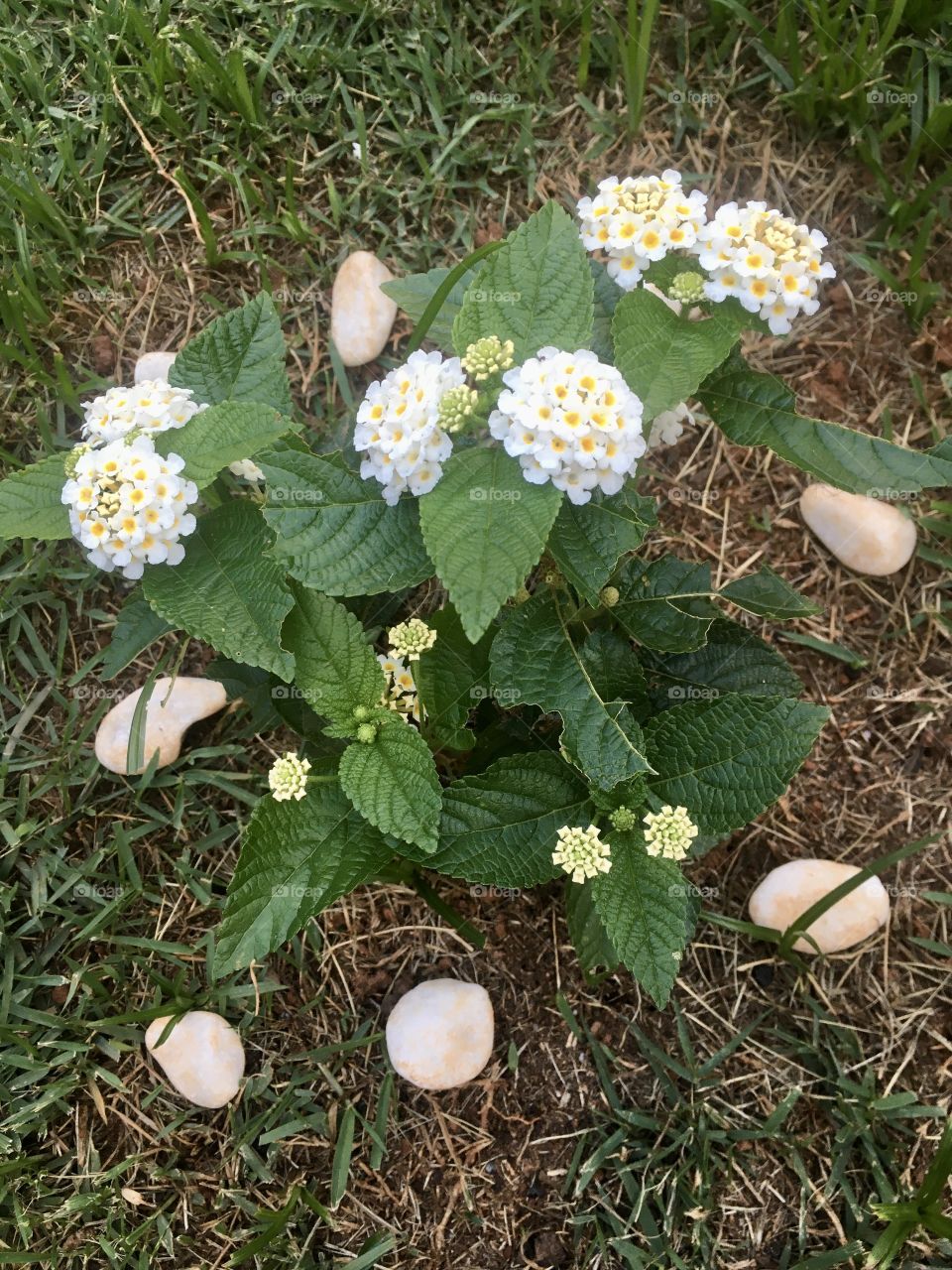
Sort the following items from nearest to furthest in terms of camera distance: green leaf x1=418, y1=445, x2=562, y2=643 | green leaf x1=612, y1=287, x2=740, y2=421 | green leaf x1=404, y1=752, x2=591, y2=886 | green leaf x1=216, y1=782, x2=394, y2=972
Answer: green leaf x1=418, y1=445, x2=562, y2=643 → green leaf x1=612, y1=287, x2=740, y2=421 → green leaf x1=216, y1=782, x2=394, y2=972 → green leaf x1=404, y1=752, x2=591, y2=886

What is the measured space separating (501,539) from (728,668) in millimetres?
743

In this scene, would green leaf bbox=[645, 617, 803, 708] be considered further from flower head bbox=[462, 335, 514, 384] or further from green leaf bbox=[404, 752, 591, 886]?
flower head bbox=[462, 335, 514, 384]

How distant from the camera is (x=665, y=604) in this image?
6.53 feet

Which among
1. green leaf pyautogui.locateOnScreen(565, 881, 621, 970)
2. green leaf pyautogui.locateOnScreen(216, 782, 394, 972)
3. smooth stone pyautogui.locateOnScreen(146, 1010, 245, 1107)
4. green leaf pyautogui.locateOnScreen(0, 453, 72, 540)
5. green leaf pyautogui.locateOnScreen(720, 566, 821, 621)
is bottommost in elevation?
smooth stone pyautogui.locateOnScreen(146, 1010, 245, 1107)

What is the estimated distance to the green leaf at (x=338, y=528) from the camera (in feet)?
5.59

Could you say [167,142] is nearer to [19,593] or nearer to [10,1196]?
[19,593]

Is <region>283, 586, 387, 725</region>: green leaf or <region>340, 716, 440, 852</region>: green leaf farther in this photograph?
<region>283, 586, 387, 725</region>: green leaf

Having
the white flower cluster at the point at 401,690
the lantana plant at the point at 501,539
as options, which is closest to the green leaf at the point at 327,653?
the lantana plant at the point at 501,539

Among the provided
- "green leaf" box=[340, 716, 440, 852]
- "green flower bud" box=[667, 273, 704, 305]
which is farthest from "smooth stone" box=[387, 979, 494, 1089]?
"green flower bud" box=[667, 273, 704, 305]

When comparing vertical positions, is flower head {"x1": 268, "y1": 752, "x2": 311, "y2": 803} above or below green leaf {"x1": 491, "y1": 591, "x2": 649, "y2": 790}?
below

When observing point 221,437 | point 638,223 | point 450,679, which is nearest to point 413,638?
point 450,679

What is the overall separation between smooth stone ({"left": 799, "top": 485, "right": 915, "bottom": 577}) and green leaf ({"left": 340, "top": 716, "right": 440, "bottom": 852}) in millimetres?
1208

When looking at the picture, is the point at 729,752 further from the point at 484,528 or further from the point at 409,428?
the point at 409,428

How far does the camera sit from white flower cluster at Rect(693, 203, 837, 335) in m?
1.69
